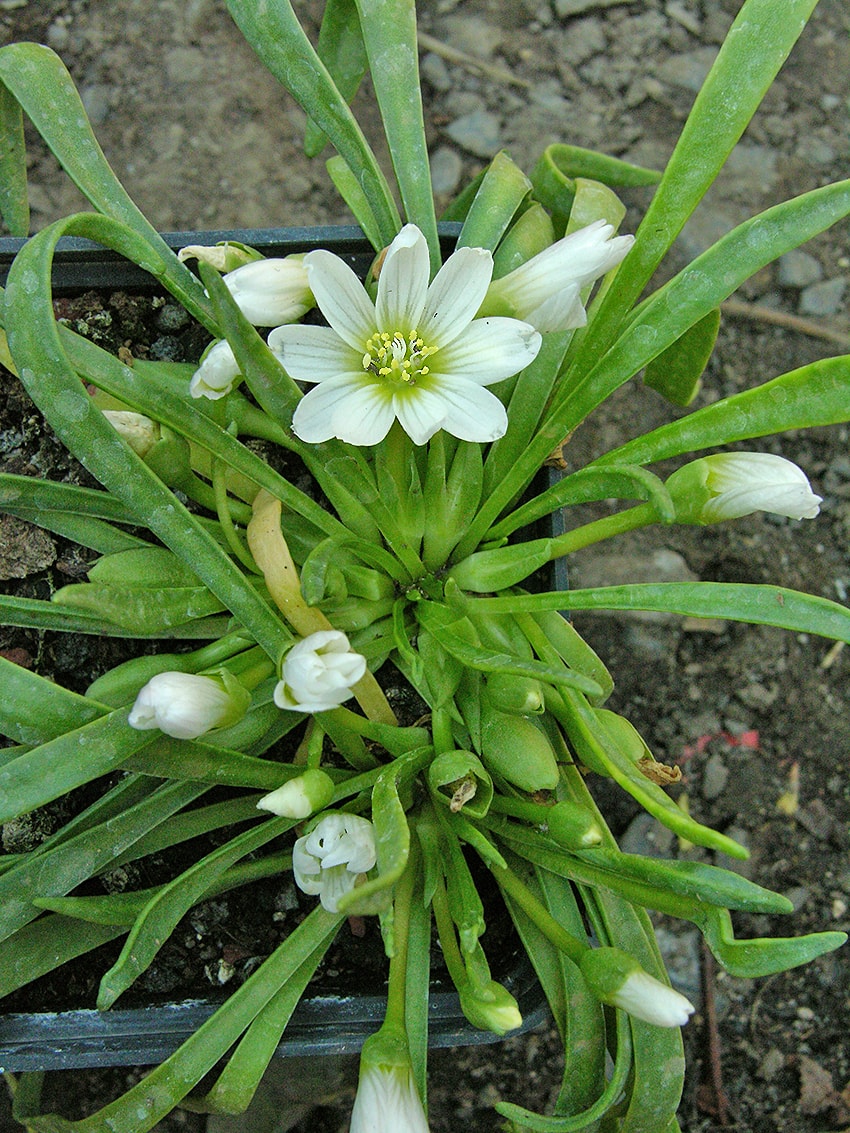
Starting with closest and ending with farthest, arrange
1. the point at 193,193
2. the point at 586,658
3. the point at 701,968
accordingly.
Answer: the point at 586,658
the point at 701,968
the point at 193,193

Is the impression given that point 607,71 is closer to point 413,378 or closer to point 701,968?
point 413,378

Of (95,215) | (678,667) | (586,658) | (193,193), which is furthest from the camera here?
(193,193)

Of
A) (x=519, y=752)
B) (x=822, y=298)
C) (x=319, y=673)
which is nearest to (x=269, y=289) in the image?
(x=319, y=673)

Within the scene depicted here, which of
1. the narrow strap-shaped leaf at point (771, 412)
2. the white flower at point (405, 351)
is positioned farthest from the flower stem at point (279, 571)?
the narrow strap-shaped leaf at point (771, 412)

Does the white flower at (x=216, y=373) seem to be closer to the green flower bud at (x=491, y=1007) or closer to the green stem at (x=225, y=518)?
the green stem at (x=225, y=518)

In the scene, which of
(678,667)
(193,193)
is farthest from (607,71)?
(678,667)

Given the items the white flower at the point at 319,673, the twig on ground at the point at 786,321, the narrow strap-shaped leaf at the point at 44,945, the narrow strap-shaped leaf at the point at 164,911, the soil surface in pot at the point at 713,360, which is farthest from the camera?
the twig on ground at the point at 786,321
